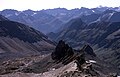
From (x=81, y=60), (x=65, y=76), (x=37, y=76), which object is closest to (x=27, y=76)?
(x=37, y=76)

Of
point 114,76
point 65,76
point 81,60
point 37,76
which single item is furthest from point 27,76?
point 114,76

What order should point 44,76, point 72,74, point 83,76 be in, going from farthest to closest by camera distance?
point 44,76 < point 72,74 < point 83,76

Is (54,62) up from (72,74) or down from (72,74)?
down

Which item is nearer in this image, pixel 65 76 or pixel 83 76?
pixel 83 76

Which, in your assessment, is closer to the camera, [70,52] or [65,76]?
[65,76]

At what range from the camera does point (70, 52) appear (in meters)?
197

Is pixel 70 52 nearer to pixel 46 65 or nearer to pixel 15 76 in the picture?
pixel 46 65

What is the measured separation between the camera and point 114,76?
10400 centimetres

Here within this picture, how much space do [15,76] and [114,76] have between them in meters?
52.4

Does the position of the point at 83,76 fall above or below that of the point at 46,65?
above

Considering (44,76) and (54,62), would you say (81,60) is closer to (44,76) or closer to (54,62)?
(44,76)

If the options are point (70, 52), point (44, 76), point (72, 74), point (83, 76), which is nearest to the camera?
point (83, 76)

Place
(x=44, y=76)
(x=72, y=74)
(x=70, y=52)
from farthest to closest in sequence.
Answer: (x=70, y=52) < (x=44, y=76) < (x=72, y=74)

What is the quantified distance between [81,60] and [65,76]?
138 feet
